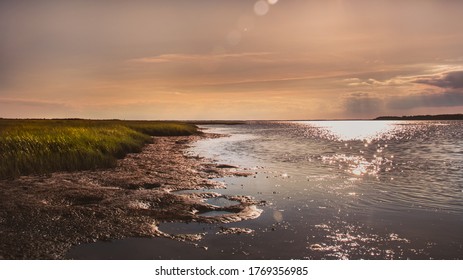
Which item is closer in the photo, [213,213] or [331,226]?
[331,226]

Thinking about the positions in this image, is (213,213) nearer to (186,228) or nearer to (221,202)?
(221,202)

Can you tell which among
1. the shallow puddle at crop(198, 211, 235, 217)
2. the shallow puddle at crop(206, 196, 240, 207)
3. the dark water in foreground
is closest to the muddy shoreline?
the shallow puddle at crop(198, 211, 235, 217)

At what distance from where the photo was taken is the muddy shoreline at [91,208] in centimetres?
875

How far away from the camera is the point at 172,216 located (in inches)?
437

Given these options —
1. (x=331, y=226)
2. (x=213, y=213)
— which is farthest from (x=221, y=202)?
(x=331, y=226)

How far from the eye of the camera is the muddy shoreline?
875 cm

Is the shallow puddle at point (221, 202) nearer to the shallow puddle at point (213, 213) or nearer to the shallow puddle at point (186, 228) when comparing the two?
the shallow puddle at point (213, 213)

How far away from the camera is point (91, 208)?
37.5 ft

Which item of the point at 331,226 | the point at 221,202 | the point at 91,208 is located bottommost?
the point at 331,226

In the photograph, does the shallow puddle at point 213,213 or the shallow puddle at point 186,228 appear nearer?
the shallow puddle at point 186,228

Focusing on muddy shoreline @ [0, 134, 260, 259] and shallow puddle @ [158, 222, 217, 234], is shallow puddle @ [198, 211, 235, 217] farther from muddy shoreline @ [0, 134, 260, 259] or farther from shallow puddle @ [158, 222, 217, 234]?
shallow puddle @ [158, 222, 217, 234]

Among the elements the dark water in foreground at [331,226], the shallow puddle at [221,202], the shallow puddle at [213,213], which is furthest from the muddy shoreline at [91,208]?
the dark water in foreground at [331,226]

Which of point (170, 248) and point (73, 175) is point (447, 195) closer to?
point (170, 248)

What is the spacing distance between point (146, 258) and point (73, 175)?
11299 millimetres
